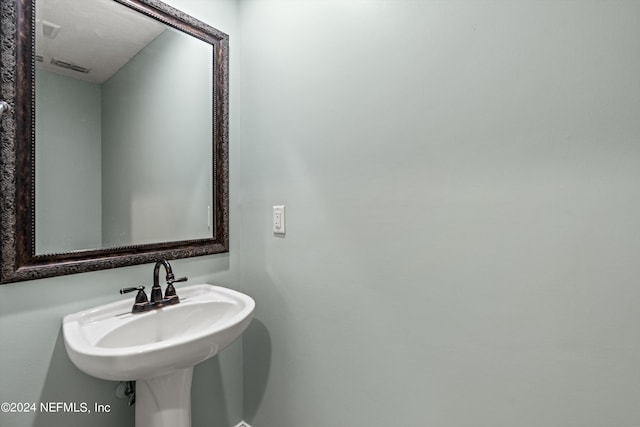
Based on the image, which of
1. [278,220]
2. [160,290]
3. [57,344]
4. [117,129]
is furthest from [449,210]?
[57,344]

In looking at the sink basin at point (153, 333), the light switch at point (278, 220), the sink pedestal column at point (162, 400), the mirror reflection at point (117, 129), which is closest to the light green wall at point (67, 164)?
the mirror reflection at point (117, 129)

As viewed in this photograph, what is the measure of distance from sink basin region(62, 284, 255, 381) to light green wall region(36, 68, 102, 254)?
267mm

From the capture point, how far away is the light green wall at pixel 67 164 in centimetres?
101

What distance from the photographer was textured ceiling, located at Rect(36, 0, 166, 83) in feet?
3.34

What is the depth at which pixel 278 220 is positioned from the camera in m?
1.38

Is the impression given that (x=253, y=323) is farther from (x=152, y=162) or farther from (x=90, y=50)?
(x=90, y=50)

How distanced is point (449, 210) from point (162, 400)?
1.12m

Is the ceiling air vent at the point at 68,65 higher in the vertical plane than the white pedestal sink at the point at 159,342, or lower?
higher

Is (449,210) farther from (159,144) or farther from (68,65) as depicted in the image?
(68,65)

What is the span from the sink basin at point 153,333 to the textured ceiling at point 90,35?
2.75 feet

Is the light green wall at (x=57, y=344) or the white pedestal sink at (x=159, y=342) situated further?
the light green wall at (x=57, y=344)

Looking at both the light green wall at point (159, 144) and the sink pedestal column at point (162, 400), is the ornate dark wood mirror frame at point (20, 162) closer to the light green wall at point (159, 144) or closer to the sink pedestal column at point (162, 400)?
the light green wall at point (159, 144)

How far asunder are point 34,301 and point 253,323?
0.82 meters

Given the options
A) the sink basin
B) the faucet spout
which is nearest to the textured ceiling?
the faucet spout
